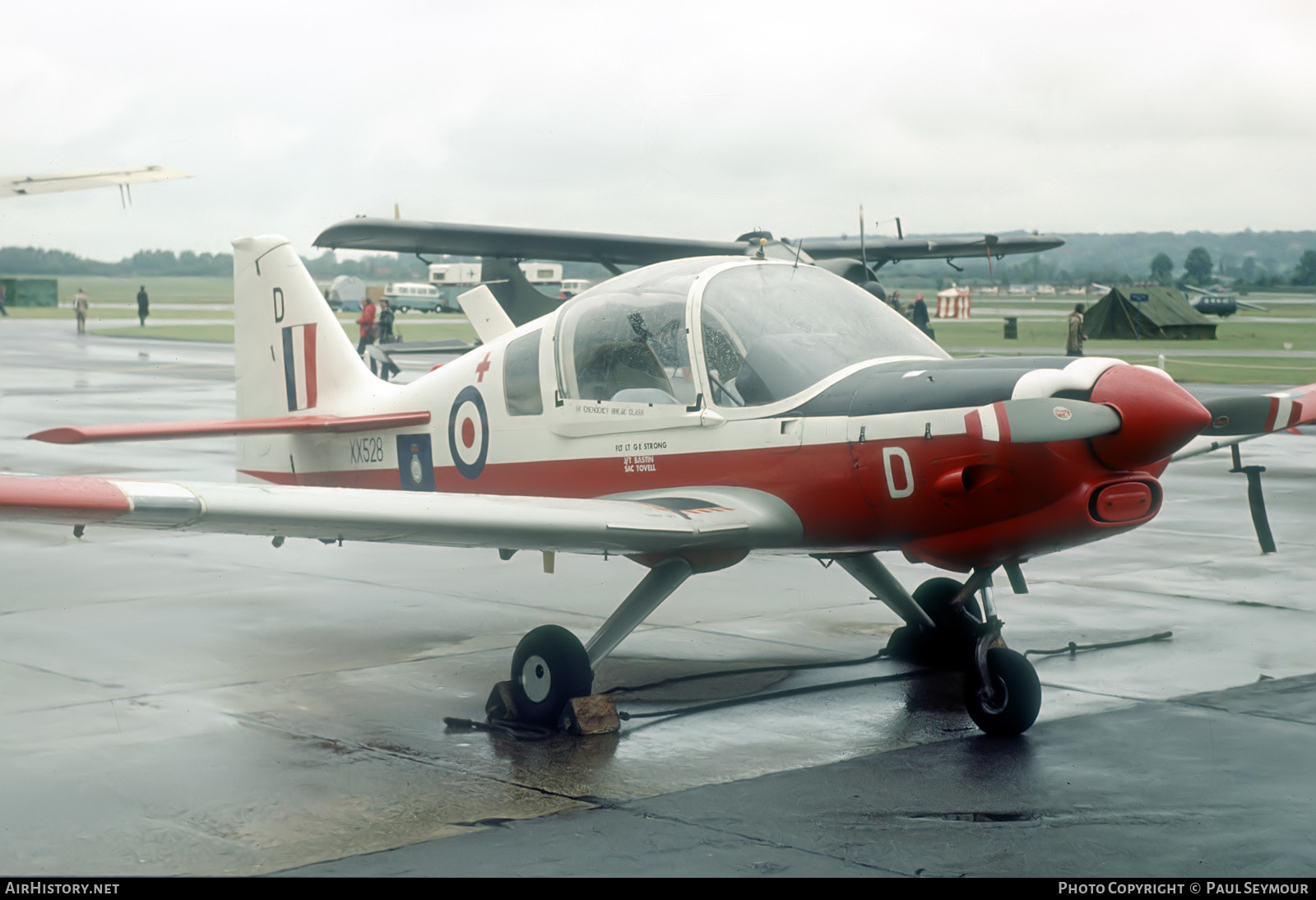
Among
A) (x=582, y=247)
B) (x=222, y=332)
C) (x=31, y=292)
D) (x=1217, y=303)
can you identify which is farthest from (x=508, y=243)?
(x=31, y=292)

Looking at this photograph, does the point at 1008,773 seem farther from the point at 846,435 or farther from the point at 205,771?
the point at 205,771

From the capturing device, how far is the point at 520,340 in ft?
24.0

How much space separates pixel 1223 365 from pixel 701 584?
2405cm

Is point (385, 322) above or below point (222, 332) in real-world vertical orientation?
below

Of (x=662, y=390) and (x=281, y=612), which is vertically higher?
(x=662, y=390)

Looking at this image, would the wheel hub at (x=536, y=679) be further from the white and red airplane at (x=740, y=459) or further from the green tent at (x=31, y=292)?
the green tent at (x=31, y=292)

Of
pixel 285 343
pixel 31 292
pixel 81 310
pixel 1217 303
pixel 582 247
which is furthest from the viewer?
pixel 31 292

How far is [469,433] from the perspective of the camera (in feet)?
25.0

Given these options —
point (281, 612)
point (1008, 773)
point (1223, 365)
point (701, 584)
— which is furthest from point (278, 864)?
point (1223, 365)

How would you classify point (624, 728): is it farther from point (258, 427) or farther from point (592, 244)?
point (592, 244)

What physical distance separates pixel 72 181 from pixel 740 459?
578 inches

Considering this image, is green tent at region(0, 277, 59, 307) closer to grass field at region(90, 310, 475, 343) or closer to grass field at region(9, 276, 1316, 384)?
grass field at region(9, 276, 1316, 384)

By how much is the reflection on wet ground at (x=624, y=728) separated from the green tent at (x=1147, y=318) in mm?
33204

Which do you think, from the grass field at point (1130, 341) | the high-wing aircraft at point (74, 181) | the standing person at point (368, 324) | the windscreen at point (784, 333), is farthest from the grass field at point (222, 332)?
the windscreen at point (784, 333)
